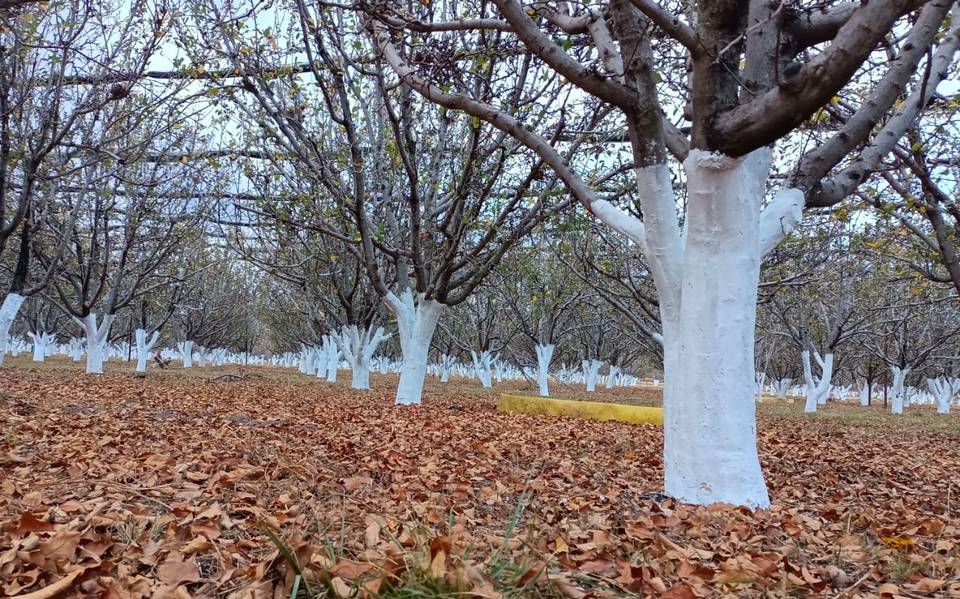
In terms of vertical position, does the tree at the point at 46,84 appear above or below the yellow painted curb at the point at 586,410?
above

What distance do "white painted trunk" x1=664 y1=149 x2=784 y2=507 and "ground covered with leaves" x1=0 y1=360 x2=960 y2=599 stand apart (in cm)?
24

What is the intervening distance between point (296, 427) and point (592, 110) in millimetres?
6000

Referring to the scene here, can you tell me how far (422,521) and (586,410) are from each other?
809 centimetres

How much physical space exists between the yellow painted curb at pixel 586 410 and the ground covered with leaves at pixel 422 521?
3.61m

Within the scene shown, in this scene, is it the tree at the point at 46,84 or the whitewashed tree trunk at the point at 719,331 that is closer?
the whitewashed tree trunk at the point at 719,331

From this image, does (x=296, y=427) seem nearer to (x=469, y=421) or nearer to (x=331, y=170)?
(x=469, y=421)

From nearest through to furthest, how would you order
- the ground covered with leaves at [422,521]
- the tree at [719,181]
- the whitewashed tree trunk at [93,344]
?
the ground covered with leaves at [422,521]
the tree at [719,181]
the whitewashed tree trunk at [93,344]

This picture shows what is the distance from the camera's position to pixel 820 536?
2938 millimetres

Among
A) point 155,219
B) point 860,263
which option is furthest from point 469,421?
point 860,263

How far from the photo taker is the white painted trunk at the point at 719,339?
3.56 metres

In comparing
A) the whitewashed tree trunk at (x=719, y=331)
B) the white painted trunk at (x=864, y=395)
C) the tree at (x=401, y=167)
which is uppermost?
the tree at (x=401, y=167)

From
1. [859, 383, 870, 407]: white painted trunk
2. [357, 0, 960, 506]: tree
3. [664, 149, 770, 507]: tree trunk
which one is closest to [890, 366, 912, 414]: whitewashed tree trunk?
[859, 383, 870, 407]: white painted trunk

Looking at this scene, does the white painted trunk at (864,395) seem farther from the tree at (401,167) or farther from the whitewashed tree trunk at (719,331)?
the whitewashed tree trunk at (719,331)

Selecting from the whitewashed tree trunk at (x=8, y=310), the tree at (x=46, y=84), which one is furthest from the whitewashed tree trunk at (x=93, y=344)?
the tree at (x=46, y=84)
